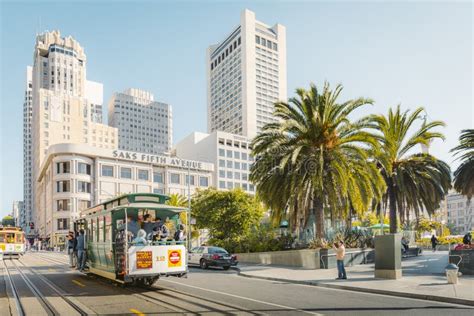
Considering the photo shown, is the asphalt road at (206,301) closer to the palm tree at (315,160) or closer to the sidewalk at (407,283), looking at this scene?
the sidewalk at (407,283)

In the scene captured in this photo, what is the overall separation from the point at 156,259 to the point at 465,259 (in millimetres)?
12919

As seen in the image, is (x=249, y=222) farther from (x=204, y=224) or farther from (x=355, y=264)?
(x=355, y=264)

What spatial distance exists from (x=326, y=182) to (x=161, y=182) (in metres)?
78.7

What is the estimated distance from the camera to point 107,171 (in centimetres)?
9262

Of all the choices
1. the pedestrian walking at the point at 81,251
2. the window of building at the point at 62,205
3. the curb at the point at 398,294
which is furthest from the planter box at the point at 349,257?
the window of building at the point at 62,205

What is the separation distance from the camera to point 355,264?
2653 centimetres

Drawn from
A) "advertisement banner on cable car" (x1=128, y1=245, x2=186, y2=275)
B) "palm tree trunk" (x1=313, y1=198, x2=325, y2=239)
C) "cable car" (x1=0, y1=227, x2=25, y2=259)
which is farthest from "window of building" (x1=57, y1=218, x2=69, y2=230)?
"advertisement banner on cable car" (x1=128, y1=245, x2=186, y2=275)

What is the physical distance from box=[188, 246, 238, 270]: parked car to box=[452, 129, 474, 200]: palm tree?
15.8m

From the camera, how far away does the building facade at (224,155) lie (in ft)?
417

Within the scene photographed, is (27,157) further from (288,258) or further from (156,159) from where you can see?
(288,258)

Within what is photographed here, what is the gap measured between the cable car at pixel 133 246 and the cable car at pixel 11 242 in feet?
87.2

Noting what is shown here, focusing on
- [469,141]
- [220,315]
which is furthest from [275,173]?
[220,315]

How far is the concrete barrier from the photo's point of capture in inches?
1003

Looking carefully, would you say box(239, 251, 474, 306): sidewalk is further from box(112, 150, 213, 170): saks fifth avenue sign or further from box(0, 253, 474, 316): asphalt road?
box(112, 150, 213, 170): saks fifth avenue sign
